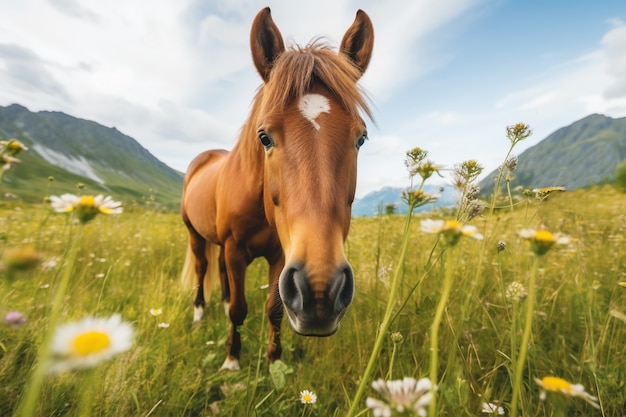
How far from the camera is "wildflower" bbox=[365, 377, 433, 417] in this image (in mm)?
636

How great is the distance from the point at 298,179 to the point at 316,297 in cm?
74

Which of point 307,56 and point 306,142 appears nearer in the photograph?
→ point 306,142

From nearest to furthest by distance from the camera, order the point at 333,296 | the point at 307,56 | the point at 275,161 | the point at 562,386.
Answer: the point at 562,386
the point at 333,296
the point at 275,161
the point at 307,56

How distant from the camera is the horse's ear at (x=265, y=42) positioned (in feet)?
8.29

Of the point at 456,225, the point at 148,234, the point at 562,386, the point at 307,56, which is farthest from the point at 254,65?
the point at 148,234

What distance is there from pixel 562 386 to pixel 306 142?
5.23ft

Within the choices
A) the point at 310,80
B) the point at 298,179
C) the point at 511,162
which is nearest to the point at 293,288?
the point at 298,179

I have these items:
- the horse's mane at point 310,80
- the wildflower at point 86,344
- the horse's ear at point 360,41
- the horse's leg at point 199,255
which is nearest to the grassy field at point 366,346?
the wildflower at point 86,344

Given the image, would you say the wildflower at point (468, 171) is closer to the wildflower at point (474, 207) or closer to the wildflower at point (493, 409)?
the wildflower at point (474, 207)

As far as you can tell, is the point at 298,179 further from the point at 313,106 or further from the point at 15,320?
the point at 15,320

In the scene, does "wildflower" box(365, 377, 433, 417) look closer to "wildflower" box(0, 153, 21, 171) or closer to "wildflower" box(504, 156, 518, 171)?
"wildflower" box(0, 153, 21, 171)

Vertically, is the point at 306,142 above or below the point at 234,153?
below

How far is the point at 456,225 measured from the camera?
73 cm

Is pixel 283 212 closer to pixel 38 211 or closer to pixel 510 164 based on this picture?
pixel 510 164
